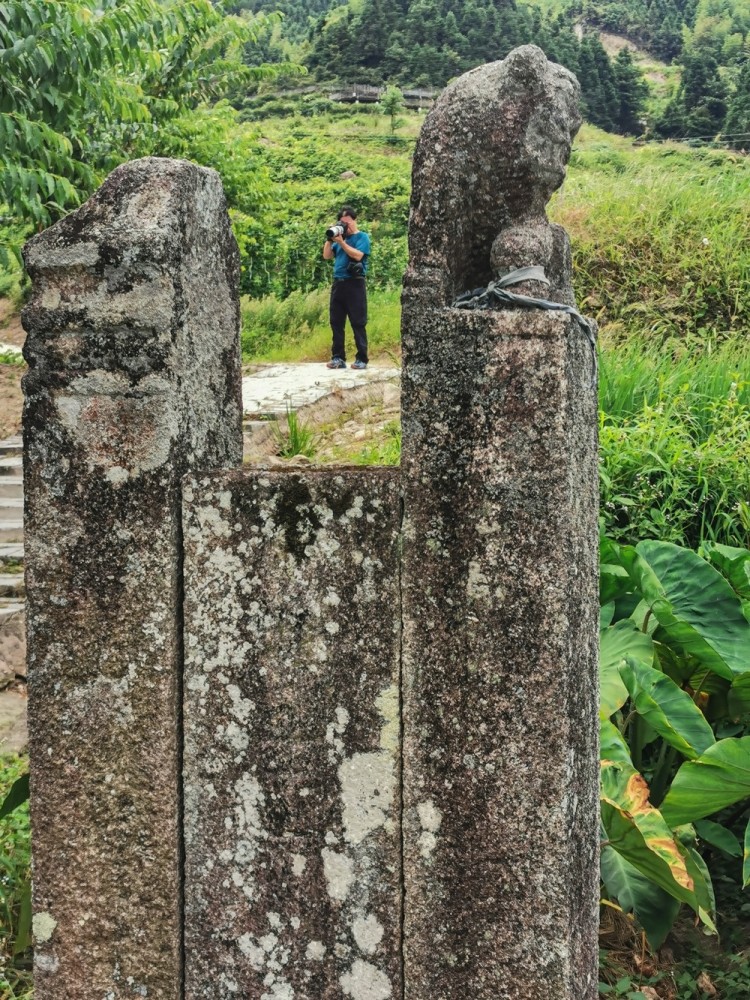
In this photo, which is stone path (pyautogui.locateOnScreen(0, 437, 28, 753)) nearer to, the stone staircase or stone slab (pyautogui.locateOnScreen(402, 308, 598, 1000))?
the stone staircase

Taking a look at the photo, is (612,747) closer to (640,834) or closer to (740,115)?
(640,834)

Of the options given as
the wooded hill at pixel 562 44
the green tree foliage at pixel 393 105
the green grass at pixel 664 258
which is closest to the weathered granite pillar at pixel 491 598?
the green grass at pixel 664 258

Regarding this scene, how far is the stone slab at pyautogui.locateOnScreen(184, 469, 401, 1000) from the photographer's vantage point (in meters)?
1.98

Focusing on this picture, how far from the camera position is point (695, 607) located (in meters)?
3.21

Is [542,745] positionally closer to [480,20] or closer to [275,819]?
[275,819]

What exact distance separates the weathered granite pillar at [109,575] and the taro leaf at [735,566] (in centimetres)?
226

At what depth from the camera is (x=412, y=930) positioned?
1.95 m

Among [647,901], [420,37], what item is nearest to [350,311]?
[647,901]

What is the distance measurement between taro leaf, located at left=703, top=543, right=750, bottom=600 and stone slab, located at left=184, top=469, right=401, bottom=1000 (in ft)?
6.57

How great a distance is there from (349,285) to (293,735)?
722cm

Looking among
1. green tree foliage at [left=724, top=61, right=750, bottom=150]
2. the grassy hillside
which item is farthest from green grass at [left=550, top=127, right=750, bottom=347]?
green tree foliage at [left=724, top=61, right=750, bottom=150]

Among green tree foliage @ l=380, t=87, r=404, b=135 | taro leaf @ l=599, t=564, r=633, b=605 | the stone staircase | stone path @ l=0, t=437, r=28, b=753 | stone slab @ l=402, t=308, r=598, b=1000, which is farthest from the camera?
green tree foliage @ l=380, t=87, r=404, b=135

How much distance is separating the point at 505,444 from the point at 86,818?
1.20 meters

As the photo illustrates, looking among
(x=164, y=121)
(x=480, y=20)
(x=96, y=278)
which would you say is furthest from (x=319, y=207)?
(x=480, y=20)
